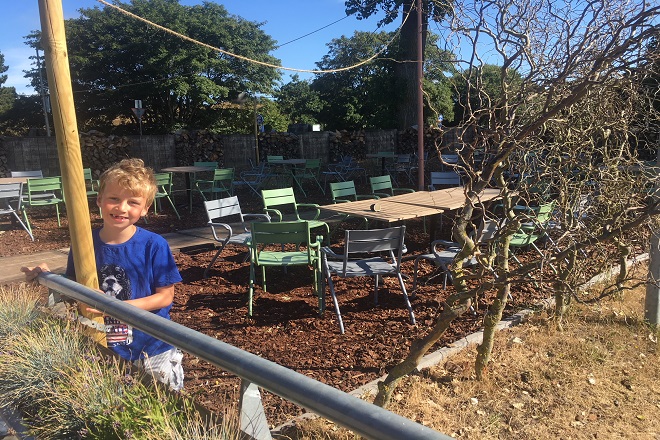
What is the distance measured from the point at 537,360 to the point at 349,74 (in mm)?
26748

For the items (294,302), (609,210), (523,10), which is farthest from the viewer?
(294,302)

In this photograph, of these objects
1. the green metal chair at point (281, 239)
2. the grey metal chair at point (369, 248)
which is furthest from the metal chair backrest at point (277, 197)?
the grey metal chair at point (369, 248)

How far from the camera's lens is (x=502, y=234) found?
258 cm

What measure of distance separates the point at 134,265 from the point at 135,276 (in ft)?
0.15

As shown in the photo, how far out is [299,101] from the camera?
110 feet

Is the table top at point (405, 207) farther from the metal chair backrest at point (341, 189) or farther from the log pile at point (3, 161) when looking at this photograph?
the log pile at point (3, 161)

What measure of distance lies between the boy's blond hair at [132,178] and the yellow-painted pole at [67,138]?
0.50ft

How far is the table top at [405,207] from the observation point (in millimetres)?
5109

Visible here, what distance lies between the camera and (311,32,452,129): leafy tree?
2298 centimetres

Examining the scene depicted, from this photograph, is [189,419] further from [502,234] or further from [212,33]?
[212,33]

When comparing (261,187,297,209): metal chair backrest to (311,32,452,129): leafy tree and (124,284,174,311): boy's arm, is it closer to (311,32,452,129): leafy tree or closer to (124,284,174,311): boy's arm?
(124,284,174,311): boy's arm

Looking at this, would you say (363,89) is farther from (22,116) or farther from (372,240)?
(372,240)

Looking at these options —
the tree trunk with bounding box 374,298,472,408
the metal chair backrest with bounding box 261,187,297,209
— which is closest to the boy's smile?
the tree trunk with bounding box 374,298,472,408

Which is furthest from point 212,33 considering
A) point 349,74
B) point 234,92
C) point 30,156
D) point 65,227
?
point 65,227
